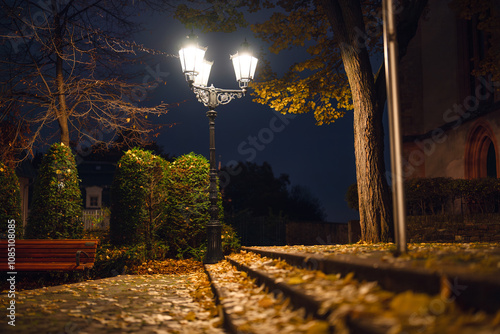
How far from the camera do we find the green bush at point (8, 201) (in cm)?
930

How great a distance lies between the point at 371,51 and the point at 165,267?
8.78m

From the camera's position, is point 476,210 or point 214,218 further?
point 476,210

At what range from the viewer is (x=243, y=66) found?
28.1ft

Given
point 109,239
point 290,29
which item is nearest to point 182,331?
point 109,239

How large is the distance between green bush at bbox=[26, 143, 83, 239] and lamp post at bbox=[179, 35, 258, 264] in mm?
3498

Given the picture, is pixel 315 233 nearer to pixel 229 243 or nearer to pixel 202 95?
pixel 229 243

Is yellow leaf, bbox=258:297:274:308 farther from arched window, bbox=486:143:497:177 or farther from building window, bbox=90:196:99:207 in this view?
building window, bbox=90:196:99:207

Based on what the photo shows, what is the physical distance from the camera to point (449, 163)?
15.7 m

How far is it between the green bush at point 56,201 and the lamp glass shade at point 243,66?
4817 mm

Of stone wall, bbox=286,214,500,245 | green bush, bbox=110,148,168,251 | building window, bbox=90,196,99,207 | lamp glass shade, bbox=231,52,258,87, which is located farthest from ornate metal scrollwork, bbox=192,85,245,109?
building window, bbox=90,196,99,207

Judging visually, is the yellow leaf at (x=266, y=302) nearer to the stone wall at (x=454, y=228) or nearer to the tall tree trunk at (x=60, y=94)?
the stone wall at (x=454, y=228)

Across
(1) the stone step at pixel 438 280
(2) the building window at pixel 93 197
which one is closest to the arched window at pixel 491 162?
(1) the stone step at pixel 438 280

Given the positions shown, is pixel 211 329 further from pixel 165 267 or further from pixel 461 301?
pixel 165 267

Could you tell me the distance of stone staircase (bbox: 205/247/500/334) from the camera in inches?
72.9
